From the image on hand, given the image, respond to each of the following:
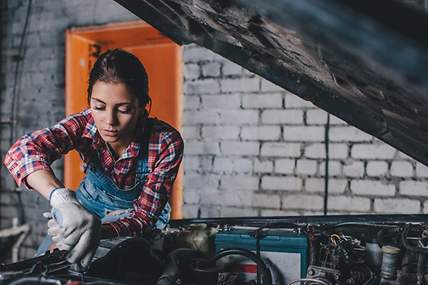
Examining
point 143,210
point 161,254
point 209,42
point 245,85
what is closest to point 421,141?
point 209,42

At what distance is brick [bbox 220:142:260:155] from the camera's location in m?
2.80

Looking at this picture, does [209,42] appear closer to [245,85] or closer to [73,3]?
[245,85]

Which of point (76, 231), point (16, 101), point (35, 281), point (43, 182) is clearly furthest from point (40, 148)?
point (16, 101)

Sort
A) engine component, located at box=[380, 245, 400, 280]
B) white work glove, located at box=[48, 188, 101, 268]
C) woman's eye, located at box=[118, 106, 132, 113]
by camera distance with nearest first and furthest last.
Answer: white work glove, located at box=[48, 188, 101, 268] → engine component, located at box=[380, 245, 400, 280] → woman's eye, located at box=[118, 106, 132, 113]

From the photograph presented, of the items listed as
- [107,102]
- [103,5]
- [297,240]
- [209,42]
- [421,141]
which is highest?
[103,5]

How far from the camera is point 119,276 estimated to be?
1.20 metres

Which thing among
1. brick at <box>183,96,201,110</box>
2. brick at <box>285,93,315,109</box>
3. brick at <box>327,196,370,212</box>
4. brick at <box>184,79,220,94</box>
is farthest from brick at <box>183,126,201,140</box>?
brick at <box>327,196,370,212</box>

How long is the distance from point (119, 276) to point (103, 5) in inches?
95.7

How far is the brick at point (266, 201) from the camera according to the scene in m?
2.76

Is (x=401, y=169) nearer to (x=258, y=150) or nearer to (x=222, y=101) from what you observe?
(x=258, y=150)

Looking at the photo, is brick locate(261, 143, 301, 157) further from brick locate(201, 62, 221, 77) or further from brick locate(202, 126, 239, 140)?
brick locate(201, 62, 221, 77)

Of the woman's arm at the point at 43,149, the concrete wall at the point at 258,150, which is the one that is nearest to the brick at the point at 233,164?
the concrete wall at the point at 258,150

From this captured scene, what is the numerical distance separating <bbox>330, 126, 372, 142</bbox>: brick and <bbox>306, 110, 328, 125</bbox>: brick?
2.9 inches

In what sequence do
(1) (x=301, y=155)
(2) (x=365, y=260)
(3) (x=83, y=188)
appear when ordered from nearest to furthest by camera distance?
1. (2) (x=365, y=260)
2. (3) (x=83, y=188)
3. (1) (x=301, y=155)
